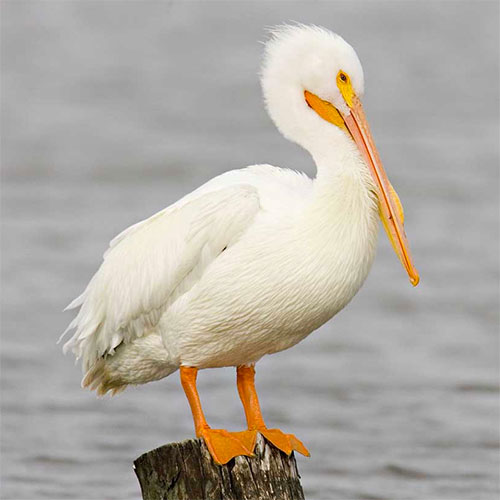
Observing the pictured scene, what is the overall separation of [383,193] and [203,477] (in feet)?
4.00

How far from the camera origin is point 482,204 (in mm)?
13086

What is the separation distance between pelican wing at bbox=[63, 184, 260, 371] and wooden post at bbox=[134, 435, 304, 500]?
24.8 inches

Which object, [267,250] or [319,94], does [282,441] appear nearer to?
[267,250]

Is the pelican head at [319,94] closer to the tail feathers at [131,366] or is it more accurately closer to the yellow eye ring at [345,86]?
the yellow eye ring at [345,86]

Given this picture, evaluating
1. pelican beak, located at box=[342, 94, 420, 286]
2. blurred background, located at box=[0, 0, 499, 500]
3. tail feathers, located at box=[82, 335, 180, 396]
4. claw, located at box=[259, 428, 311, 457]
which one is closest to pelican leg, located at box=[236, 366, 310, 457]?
claw, located at box=[259, 428, 311, 457]

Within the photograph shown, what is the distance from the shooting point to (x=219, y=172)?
14.2 meters

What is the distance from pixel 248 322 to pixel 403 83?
13.5m

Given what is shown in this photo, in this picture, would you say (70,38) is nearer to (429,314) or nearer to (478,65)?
(478,65)

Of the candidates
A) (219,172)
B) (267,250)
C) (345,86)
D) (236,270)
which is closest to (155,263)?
(236,270)

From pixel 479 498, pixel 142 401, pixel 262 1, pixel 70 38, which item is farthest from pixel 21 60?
pixel 479 498

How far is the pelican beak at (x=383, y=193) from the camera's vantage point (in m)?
4.46

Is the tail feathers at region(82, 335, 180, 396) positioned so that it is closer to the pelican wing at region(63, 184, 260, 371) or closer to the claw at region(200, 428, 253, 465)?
the pelican wing at region(63, 184, 260, 371)

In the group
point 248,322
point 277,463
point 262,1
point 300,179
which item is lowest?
point 277,463

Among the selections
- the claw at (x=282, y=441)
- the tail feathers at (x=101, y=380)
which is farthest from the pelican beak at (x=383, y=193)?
the tail feathers at (x=101, y=380)
